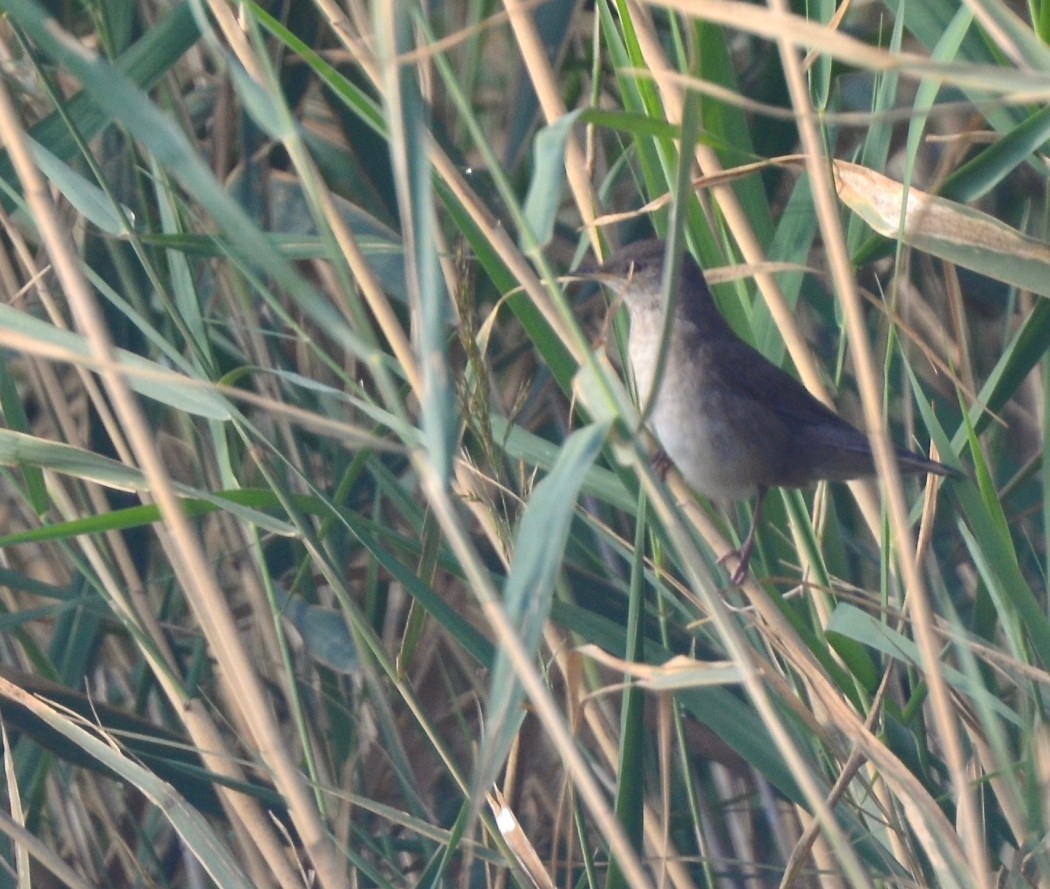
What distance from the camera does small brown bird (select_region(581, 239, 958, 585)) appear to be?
2.00 meters

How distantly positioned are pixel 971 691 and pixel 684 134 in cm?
71

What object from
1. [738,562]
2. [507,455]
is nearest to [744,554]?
[738,562]

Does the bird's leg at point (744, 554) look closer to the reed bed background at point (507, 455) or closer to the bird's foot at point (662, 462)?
the reed bed background at point (507, 455)

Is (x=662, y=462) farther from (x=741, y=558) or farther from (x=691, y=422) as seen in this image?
(x=741, y=558)

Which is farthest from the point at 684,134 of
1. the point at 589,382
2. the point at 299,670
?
the point at 299,670

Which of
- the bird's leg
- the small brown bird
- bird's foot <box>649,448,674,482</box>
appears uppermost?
the small brown bird

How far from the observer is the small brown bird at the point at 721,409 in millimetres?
2000

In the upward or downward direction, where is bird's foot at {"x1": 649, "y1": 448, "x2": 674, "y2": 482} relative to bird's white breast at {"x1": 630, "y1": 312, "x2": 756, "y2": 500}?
downward

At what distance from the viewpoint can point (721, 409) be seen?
7.20 feet

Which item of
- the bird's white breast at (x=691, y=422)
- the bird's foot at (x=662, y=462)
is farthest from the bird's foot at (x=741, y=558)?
the bird's foot at (x=662, y=462)

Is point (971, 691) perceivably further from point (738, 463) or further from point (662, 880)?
point (738, 463)

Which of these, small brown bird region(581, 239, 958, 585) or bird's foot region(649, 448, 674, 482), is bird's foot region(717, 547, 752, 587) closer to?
small brown bird region(581, 239, 958, 585)

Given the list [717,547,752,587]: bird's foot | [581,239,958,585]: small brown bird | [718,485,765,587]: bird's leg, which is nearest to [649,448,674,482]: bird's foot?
[581,239,958,585]: small brown bird

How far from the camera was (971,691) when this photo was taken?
136cm
